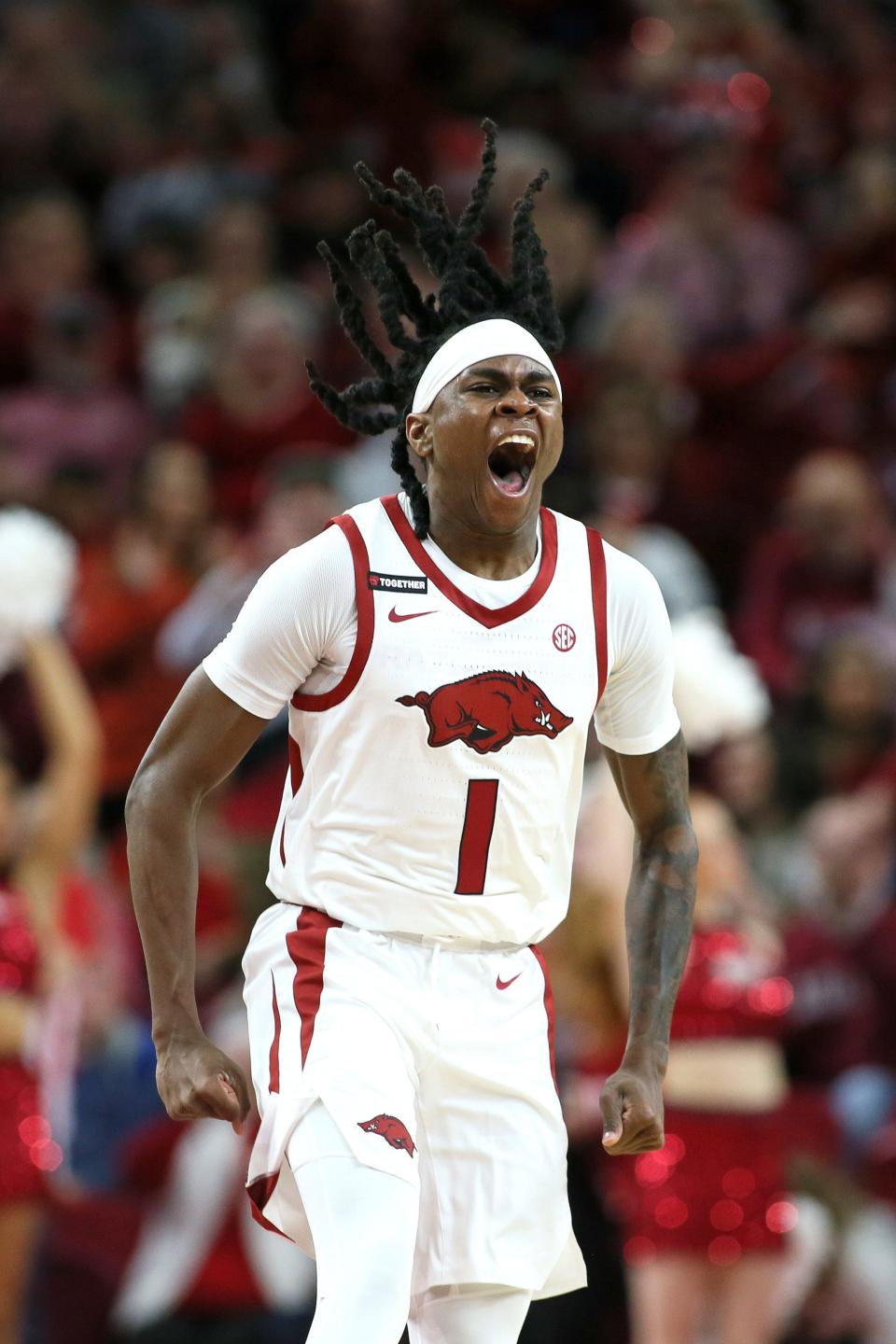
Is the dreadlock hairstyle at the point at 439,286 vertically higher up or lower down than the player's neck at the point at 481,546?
higher up

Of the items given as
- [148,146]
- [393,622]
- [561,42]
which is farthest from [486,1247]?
[561,42]

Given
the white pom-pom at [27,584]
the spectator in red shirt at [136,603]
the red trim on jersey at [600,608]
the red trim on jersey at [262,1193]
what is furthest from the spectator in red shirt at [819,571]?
the red trim on jersey at [262,1193]

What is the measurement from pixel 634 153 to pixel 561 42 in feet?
4.68

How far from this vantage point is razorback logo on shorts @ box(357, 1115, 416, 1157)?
3.45 metres

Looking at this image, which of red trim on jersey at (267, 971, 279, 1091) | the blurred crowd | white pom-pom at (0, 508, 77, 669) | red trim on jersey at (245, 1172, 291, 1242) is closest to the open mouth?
red trim on jersey at (267, 971, 279, 1091)

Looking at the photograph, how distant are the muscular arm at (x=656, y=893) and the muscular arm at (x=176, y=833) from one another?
755mm

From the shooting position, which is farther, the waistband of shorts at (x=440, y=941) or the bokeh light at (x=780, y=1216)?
the bokeh light at (x=780, y=1216)

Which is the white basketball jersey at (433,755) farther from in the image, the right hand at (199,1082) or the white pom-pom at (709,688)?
the white pom-pom at (709,688)

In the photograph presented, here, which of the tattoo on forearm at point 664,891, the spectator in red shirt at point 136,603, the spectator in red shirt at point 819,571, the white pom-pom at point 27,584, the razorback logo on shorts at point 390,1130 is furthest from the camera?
the spectator in red shirt at point 819,571

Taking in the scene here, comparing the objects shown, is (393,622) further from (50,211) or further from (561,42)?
(561,42)

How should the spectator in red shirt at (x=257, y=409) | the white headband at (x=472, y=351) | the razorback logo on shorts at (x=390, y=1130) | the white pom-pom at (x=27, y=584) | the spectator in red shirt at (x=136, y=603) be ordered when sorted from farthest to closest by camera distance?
the spectator in red shirt at (x=257, y=409), the spectator in red shirt at (x=136, y=603), the white pom-pom at (x=27, y=584), the white headband at (x=472, y=351), the razorback logo on shorts at (x=390, y=1130)

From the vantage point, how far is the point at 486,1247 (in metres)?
3.61

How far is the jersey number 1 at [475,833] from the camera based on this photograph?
3668 mm

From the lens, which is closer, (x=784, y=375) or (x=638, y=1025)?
(x=638, y=1025)
